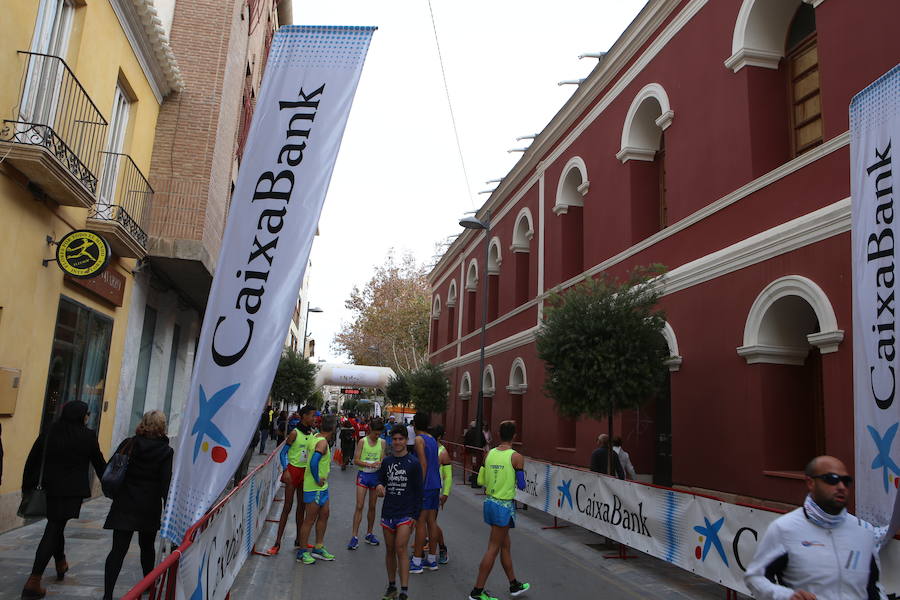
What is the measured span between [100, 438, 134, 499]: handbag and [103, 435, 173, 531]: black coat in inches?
1.5

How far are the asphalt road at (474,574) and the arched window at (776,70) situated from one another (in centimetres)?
668

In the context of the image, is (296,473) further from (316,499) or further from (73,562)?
(73,562)

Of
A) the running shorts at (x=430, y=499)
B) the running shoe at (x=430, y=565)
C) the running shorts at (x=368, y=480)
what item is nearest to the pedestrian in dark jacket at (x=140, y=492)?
the running shorts at (x=430, y=499)

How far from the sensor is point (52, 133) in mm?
8570

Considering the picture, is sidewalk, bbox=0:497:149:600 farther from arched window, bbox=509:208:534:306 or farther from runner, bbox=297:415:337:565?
arched window, bbox=509:208:534:306

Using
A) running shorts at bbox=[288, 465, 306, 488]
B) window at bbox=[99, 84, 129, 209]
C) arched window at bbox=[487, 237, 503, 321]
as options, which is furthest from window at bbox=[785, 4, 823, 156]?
arched window at bbox=[487, 237, 503, 321]

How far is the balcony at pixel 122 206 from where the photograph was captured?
36.9ft

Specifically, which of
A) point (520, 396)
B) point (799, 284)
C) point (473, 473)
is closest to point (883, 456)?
point (799, 284)

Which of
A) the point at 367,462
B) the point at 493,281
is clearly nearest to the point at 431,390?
the point at 493,281

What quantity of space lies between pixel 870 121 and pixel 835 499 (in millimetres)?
3873

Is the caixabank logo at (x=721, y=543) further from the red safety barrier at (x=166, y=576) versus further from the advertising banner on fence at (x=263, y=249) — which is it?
the advertising banner on fence at (x=263, y=249)

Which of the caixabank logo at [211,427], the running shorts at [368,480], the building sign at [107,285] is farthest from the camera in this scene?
the building sign at [107,285]

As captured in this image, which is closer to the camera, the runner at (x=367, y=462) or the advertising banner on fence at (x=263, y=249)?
the advertising banner on fence at (x=263, y=249)

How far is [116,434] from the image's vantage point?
13.3m
